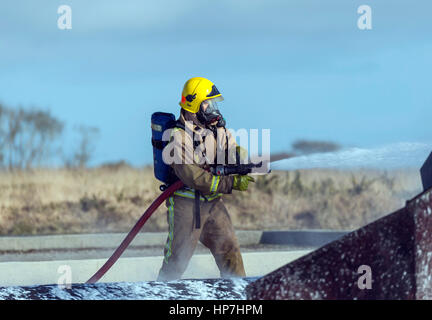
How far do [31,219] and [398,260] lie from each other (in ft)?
42.7

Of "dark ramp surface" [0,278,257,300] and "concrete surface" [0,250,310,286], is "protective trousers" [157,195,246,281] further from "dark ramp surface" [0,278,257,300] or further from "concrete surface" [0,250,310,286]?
"concrete surface" [0,250,310,286]

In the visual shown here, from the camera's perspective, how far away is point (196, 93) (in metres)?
5.98

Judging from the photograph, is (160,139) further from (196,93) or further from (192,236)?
(192,236)

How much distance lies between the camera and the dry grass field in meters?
15.1

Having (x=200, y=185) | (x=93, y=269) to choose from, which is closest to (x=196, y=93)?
(x=200, y=185)

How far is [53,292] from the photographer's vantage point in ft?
14.9

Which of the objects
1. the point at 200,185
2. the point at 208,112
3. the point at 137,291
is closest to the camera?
the point at 137,291

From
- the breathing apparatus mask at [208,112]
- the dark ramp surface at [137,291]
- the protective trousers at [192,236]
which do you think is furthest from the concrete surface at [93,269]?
the dark ramp surface at [137,291]

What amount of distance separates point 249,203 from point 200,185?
424 inches

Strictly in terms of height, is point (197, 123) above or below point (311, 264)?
above

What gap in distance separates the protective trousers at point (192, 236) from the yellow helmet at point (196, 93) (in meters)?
0.73

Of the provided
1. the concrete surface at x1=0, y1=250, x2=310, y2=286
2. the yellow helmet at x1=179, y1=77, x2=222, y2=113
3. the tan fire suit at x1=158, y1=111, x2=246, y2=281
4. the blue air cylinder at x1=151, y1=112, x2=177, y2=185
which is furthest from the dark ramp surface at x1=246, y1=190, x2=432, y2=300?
the concrete surface at x1=0, y1=250, x2=310, y2=286
